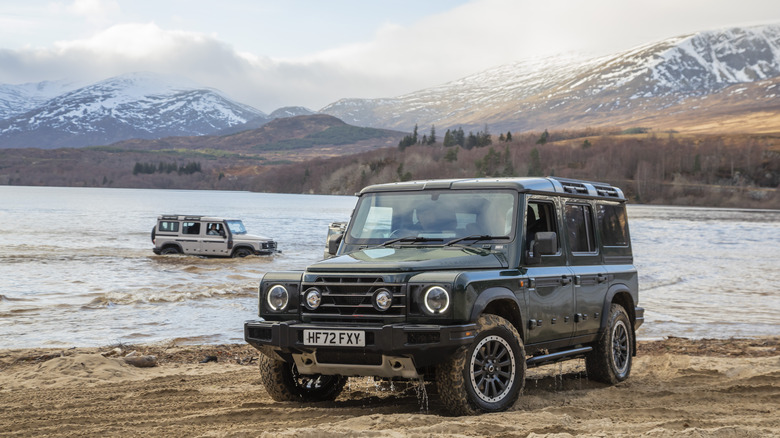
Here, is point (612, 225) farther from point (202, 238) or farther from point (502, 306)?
point (202, 238)

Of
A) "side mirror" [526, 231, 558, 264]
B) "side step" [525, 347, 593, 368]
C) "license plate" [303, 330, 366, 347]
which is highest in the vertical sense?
"side mirror" [526, 231, 558, 264]

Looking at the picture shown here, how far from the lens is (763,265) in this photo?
130 feet

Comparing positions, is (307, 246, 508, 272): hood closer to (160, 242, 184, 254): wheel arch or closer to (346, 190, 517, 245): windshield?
(346, 190, 517, 245): windshield

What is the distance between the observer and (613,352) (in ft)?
32.3

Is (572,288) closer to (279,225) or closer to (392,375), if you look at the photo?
(392,375)

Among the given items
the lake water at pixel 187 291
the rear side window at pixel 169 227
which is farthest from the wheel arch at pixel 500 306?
the rear side window at pixel 169 227

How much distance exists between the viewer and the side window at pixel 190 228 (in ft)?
125

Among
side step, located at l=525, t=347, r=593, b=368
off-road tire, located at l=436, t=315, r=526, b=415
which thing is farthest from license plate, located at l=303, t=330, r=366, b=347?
side step, located at l=525, t=347, r=593, b=368

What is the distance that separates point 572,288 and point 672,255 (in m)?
40.3

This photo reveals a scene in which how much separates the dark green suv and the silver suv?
1171 inches

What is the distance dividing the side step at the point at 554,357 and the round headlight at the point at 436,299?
1512 mm

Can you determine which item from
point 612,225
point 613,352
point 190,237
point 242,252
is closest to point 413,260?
point 613,352

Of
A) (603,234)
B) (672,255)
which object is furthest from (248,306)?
(672,255)

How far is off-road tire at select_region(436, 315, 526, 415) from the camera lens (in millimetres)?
7062
